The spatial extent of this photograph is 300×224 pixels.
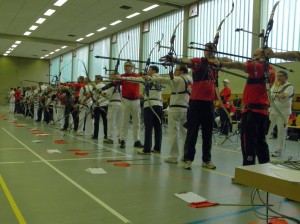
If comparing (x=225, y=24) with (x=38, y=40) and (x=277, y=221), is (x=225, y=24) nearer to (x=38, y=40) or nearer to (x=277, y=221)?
(x=277, y=221)

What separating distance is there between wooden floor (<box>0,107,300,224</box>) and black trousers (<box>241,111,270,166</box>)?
345mm

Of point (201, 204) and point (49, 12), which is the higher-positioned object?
point (49, 12)

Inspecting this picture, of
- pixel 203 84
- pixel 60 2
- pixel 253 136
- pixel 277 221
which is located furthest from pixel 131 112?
pixel 60 2

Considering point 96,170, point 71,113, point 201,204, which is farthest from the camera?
point 71,113

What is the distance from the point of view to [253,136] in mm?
3432

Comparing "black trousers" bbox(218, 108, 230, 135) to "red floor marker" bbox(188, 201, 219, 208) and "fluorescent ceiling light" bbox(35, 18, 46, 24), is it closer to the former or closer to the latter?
"red floor marker" bbox(188, 201, 219, 208)

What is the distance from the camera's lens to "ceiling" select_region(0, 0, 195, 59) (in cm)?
1261

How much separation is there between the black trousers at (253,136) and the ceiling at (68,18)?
378 inches

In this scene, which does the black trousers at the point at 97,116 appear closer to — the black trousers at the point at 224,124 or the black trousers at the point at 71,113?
the black trousers at the point at 71,113

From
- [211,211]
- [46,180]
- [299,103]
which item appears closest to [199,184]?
[211,211]

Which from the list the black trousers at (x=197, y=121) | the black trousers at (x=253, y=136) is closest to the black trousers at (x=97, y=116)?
the black trousers at (x=197, y=121)

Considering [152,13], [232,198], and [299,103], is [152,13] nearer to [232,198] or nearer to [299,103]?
[299,103]

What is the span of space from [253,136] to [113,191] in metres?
1.50

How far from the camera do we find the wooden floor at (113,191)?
7.86 feet
